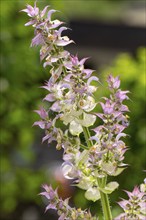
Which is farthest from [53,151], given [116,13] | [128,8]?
[128,8]

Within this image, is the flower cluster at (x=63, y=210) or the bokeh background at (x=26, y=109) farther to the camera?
the bokeh background at (x=26, y=109)

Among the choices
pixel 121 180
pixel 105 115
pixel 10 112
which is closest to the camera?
pixel 105 115

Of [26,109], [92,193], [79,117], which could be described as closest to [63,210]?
[92,193]

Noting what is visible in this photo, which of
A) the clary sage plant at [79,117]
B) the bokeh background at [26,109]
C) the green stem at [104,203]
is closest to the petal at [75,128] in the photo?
the clary sage plant at [79,117]

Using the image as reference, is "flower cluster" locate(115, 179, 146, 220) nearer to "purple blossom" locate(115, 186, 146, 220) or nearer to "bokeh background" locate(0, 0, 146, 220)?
"purple blossom" locate(115, 186, 146, 220)

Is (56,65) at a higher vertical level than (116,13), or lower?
lower

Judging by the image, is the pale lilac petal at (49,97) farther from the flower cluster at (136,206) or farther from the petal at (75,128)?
the flower cluster at (136,206)

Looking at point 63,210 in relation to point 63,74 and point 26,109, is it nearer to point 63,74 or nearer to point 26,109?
point 63,74

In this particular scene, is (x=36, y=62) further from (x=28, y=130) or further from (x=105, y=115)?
(x=105, y=115)

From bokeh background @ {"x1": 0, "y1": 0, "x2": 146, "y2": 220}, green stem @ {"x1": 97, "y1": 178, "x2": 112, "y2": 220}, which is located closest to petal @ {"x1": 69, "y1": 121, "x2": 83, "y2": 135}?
green stem @ {"x1": 97, "y1": 178, "x2": 112, "y2": 220}
